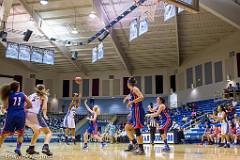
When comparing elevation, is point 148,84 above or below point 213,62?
below

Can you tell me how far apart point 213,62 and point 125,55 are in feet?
25.4

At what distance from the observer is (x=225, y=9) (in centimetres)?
1909

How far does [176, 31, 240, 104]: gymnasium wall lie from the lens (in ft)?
81.2

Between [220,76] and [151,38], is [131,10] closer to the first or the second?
[151,38]

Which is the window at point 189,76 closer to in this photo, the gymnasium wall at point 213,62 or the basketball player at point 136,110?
the gymnasium wall at point 213,62

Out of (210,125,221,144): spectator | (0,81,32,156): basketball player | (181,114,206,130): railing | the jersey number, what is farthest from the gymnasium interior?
the jersey number

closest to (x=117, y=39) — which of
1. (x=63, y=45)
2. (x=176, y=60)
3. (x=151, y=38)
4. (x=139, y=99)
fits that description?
(x=151, y=38)

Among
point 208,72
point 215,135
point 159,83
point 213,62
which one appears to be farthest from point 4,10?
point 159,83

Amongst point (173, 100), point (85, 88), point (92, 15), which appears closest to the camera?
point (92, 15)

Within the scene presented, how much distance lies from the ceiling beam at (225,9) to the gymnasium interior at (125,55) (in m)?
0.06

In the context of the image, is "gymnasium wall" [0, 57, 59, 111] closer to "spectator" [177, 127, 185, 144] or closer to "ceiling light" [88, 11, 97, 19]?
"ceiling light" [88, 11, 97, 19]

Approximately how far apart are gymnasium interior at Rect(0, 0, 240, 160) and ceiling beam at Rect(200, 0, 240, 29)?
6cm

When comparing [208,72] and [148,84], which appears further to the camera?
[148,84]

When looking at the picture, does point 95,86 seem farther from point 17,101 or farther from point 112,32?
point 17,101
